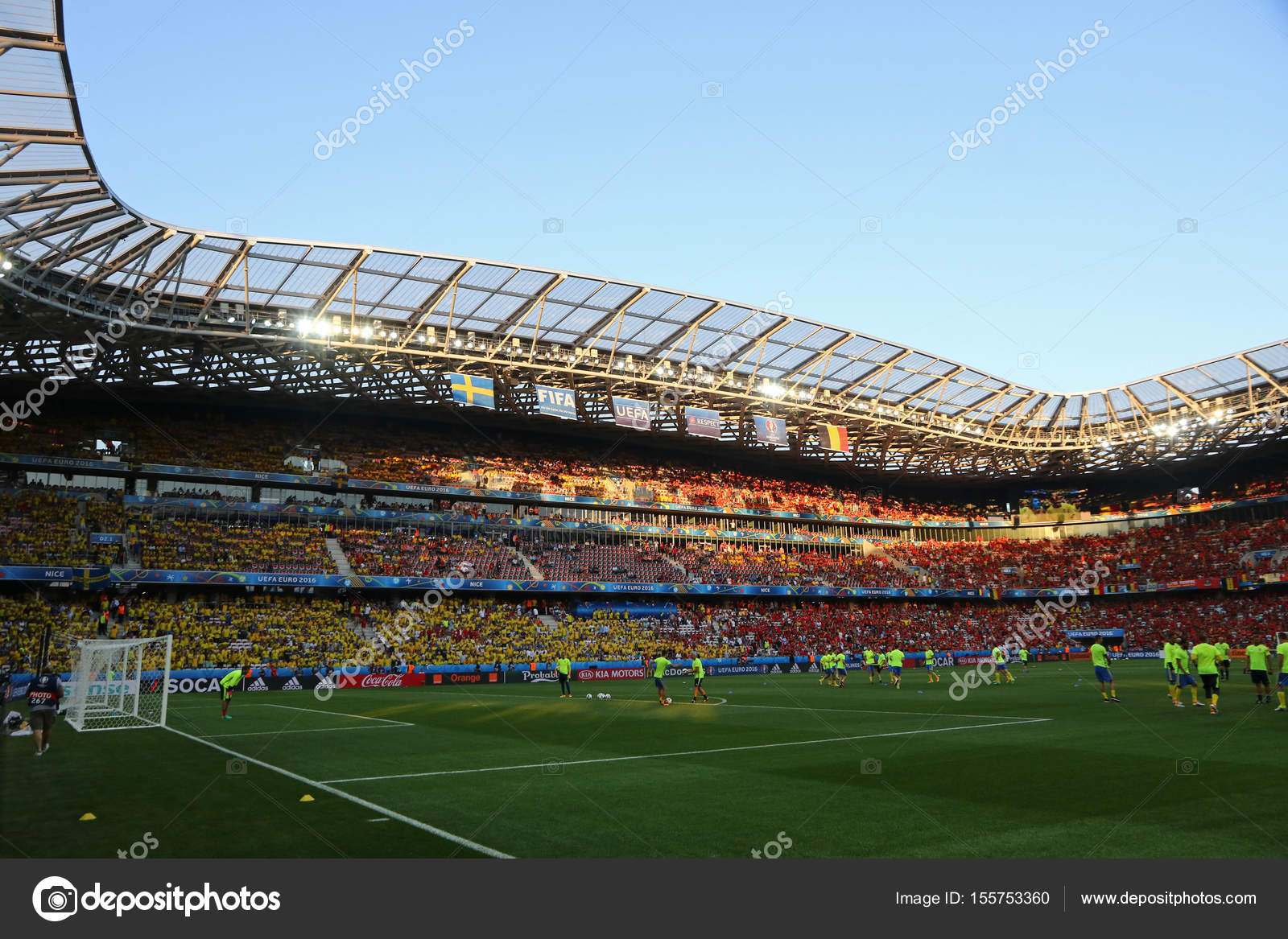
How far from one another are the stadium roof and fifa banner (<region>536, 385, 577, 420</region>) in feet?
7.57

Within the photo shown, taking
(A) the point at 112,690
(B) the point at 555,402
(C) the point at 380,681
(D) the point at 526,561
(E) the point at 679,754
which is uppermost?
(B) the point at 555,402

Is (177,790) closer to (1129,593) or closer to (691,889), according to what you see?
(691,889)

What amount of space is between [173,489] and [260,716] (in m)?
30.7

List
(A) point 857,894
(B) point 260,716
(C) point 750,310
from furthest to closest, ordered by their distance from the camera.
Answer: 1. (C) point 750,310
2. (B) point 260,716
3. (A) point 857,894

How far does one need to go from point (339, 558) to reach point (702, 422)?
2186 centimetres

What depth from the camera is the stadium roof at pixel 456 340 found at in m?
29.9

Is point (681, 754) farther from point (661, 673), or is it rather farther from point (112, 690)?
point (112, 690)

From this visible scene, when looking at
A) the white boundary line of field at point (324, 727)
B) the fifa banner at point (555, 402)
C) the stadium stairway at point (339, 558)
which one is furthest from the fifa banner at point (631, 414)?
the white boundary line of field at point (324, 727)

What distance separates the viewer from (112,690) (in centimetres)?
2662

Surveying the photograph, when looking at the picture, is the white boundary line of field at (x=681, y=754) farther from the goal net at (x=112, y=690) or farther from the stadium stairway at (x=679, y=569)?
the stadium stairway at (x=679, y=569)

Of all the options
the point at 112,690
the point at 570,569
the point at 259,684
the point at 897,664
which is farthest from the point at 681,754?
the point at 570,569

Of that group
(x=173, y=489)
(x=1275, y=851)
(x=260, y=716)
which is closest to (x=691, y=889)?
(x=1275, y=851)

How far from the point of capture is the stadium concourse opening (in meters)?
10.8

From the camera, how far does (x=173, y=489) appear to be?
163ft
